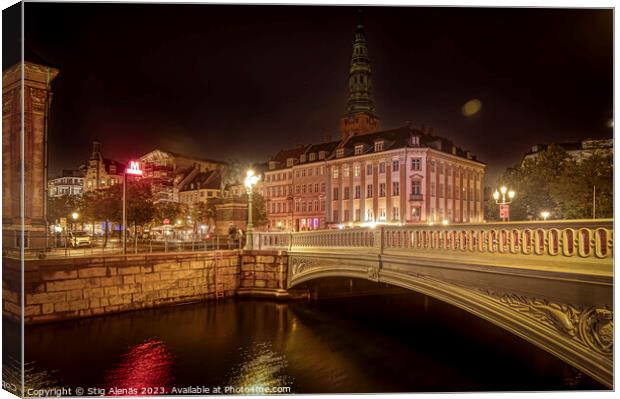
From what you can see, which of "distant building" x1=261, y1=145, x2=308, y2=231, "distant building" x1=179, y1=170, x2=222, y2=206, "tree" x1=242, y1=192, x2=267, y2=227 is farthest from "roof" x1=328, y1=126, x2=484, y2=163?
"distant building" x1=179, y1=170, x2=222, y2=206

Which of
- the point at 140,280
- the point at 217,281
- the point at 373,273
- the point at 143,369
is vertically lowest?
the point at 143,369

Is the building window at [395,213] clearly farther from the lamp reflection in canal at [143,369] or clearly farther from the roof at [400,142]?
the lamp reflection in canal at [143,369]

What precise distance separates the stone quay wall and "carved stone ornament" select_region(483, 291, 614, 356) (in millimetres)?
9454

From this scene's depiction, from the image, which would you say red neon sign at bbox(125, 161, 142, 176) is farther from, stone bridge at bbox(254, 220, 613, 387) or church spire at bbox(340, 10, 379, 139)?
church spire at bbox(340, 10, 379, 139)

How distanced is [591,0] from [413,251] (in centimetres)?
443

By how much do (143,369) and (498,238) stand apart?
647 centimetres

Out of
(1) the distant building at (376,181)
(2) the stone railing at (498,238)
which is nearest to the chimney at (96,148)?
(2) the stone railing at (498,238)

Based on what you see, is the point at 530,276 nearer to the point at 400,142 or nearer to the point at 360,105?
the point at 400,142

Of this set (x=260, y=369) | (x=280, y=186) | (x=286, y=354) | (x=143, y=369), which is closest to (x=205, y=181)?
(x=280, y=186)

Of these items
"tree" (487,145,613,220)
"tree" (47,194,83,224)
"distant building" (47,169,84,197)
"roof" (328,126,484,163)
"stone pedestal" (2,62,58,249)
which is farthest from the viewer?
"roof" (328,126,484,163)

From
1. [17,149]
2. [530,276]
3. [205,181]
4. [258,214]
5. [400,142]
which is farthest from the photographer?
[205,181]

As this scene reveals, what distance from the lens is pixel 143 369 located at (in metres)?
7.80

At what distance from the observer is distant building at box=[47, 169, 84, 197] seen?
792cm

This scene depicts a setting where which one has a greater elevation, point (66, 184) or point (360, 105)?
point (360, 105)
